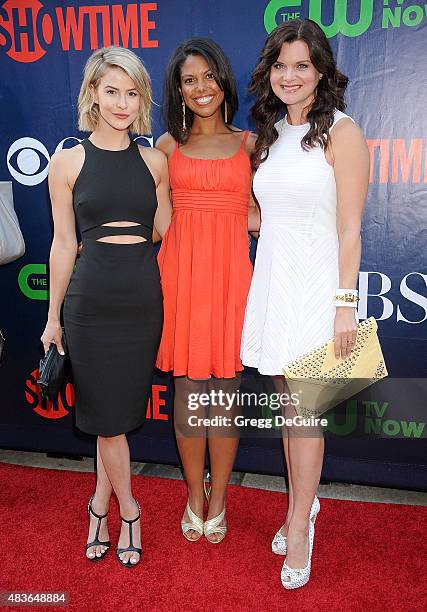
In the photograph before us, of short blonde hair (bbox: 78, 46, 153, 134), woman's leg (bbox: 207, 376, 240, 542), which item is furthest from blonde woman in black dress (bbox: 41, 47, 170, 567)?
woman's leg (bbox: 207, 376, 240, 542)

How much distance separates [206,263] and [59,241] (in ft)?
1.71

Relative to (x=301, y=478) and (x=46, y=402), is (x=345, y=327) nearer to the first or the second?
(x=301, y=478)

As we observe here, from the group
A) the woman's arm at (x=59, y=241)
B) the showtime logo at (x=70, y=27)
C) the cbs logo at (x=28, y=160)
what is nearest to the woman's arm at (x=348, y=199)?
the woman's arm at (x=59, y=241)

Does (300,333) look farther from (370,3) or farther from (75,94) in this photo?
(75,94)

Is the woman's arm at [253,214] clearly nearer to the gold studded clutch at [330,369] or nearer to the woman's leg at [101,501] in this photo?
the gold studded clutch at [330,369]

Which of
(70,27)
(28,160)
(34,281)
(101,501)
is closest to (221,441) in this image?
(101,501)

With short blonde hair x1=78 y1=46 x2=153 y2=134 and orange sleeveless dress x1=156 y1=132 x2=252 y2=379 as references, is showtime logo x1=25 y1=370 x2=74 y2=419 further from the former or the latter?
short blonde hair x1=78 y1=46 x2=153 y2=134

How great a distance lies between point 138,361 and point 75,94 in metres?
1.37

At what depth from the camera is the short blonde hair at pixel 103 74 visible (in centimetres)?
190

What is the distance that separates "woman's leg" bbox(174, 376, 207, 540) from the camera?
2.33m

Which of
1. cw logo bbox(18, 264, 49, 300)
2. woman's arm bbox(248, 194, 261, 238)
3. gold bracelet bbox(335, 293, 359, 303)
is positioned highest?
woman's arm bbox(248, 194, 261, 238)

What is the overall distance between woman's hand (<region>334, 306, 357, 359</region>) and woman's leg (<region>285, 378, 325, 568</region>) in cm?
33

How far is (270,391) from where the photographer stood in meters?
2.88

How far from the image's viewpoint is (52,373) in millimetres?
2021
